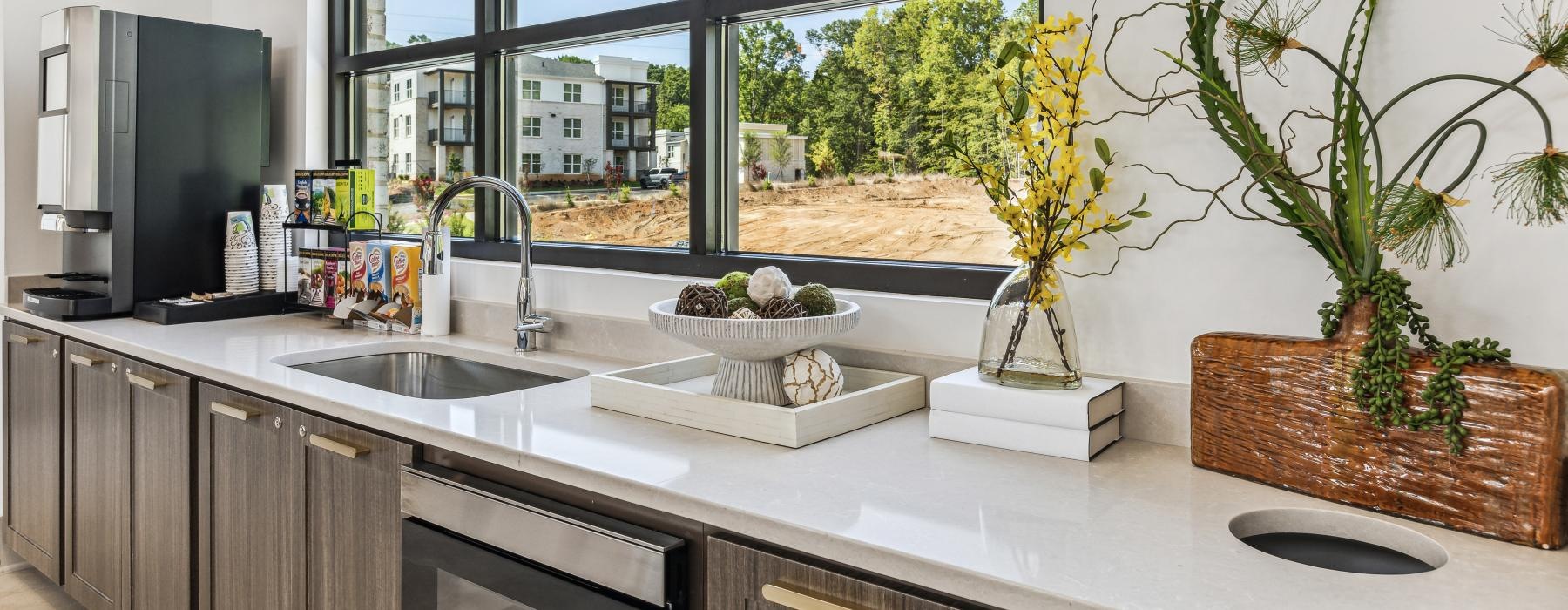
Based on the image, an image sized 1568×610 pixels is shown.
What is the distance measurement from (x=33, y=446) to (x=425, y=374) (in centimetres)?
125

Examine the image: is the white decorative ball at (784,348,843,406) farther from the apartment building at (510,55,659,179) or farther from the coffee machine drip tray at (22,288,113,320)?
the coffee machine drip tray at (22,288,113,320)

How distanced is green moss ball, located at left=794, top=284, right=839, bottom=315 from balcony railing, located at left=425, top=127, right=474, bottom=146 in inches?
62.8

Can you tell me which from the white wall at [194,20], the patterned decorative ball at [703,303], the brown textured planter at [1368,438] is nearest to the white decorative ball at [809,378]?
the patterned decorative ball at [703,303]

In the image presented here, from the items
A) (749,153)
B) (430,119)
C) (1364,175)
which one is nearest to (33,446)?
(430,119)

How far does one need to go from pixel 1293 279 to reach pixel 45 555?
3019 mm

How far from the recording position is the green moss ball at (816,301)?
155cm

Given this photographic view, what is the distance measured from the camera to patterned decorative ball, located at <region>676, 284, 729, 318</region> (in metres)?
1.51

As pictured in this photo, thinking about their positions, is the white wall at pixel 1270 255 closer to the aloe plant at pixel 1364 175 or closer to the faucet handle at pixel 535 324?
the aloe plant at pixel 1364 175

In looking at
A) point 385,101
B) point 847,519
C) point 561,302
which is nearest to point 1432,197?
point 847,519

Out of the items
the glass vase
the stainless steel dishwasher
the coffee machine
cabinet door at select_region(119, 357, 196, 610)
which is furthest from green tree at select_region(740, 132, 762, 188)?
the coffee machine

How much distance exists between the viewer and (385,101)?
3059 mm

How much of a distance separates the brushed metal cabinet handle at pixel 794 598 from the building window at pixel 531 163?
1.81 meters

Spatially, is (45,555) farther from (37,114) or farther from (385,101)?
(385,101)

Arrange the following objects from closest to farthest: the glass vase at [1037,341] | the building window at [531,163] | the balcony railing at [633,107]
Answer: the glass vase at [1037,341], the balcony railing at [633,107], the building window at [531,163]
